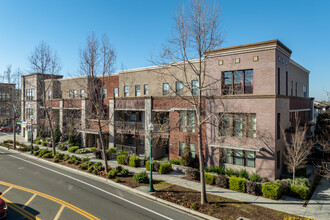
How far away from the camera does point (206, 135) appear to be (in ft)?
68.5

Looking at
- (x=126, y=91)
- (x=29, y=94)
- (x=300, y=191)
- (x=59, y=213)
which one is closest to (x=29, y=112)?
(x=29, y=94)

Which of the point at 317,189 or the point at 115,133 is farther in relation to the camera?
the point at 115,133

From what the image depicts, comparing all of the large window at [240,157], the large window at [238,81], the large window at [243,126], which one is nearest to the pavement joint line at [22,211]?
the large window at [243,126]

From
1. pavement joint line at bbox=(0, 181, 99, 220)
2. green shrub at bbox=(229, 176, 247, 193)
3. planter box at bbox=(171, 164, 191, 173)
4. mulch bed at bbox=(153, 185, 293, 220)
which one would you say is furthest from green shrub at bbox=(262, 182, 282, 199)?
pavement joint line at bbox=(0, 181, 99, 220)

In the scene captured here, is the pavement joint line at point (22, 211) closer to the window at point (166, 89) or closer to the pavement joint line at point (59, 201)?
the pavement joint line at point (59, 201)

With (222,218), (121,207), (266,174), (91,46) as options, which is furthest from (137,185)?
(91,46)

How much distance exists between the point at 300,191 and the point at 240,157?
16.9ft

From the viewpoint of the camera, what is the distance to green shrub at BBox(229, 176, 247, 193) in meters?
16.1

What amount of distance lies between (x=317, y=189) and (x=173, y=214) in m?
11.6

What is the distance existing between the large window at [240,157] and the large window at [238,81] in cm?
503

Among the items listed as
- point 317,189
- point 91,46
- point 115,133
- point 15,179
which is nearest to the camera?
point 317,189

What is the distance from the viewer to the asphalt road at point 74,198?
12.3m

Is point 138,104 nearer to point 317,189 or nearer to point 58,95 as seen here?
point 317,189

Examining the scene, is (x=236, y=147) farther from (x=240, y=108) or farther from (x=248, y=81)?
(x=248, y=81)
